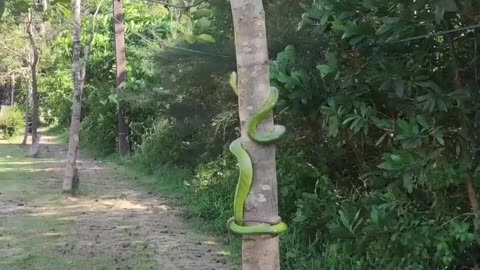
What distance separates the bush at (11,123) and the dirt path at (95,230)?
1218cm

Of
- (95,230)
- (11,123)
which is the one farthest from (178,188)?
(11,123)

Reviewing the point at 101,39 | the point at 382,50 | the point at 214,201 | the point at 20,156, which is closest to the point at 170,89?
the point at 214,201

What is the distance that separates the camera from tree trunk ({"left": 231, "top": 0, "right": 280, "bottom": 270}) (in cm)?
198

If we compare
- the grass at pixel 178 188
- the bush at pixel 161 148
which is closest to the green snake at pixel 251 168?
the grass at pixel 178 188

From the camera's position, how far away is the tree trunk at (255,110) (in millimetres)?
1978

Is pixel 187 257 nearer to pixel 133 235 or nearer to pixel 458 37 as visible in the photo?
pixel 133 235

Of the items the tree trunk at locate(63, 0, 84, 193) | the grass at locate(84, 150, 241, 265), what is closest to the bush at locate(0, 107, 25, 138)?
the grass at locate(84, 150, 241, 265)

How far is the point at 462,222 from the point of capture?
3.99 meters

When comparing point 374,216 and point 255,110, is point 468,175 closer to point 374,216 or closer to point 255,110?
point 374,216

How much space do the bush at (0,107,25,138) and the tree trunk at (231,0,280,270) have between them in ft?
79.6

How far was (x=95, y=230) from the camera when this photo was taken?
8.27 m

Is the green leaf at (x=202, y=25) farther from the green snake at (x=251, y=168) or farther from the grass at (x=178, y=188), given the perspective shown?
the grass at (x=178, y=188)

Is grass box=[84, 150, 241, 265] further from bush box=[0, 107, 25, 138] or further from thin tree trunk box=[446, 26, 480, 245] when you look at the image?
bush box=[0, 107, 25, 138]

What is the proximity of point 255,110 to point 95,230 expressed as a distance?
22.1ft
